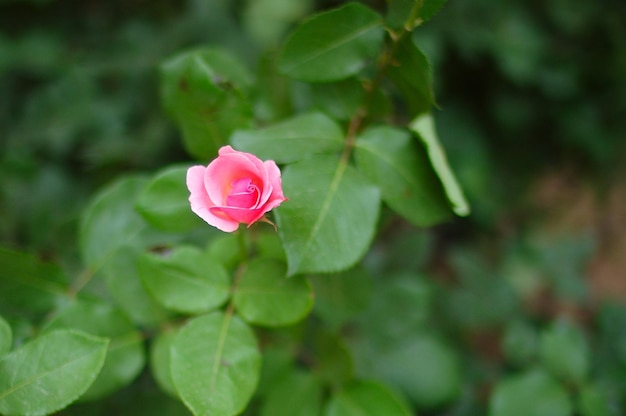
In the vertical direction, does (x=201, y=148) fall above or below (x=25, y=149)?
above

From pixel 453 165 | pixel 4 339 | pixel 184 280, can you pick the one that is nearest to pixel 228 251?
pixel 184 280

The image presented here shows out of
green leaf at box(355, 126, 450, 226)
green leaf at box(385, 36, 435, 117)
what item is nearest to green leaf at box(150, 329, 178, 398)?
green leaf at box(355, 126, 450, 226)

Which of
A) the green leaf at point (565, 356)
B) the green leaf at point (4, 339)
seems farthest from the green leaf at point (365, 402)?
the green leaf at point (4, 339)

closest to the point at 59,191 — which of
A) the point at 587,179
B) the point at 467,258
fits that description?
the point at 467,258

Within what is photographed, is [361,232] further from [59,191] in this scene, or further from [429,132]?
[59,191]

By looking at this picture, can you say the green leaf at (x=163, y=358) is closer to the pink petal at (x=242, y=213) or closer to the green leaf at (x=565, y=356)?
the pink petal at (x=242, y=213)

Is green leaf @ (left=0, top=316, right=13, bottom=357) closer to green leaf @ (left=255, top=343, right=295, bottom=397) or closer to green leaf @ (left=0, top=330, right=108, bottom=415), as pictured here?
green leaf @ (left=0, top=330, right=108, bottom=415)

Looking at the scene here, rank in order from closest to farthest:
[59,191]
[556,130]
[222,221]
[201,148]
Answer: [222,221]
[201,148]
[59,191]
[556,130]
